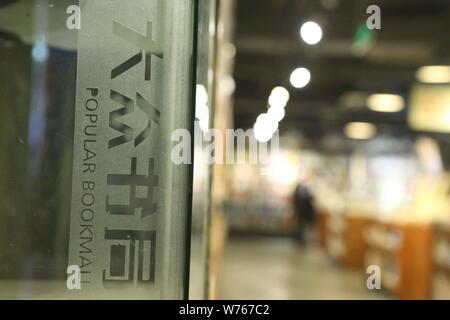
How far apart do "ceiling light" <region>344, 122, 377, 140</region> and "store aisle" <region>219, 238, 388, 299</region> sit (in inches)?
156

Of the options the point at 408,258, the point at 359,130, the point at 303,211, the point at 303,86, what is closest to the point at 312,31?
the point at 303,86

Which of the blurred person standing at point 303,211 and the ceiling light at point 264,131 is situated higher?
the ceiling light at point 264,131

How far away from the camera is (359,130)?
51.7 feet

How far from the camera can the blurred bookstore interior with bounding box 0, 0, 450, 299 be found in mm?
1643

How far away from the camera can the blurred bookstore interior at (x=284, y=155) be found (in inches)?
64.7

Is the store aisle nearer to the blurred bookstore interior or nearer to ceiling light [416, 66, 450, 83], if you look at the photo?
the blurred bookstore interior

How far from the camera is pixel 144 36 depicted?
5.25 feet

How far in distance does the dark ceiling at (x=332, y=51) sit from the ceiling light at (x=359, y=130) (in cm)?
126

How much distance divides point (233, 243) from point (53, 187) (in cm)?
1217

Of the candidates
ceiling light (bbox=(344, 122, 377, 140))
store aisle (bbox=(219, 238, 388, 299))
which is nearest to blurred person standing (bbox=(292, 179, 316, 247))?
store aisle (bbox=(219, 238, 388, 299))

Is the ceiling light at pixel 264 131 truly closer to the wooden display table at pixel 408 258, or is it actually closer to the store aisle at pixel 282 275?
the store aisle at pixel 282 275

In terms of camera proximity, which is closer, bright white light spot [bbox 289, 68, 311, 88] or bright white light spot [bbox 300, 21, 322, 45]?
bright white light spot [bbox 300, 21, 322, 45]

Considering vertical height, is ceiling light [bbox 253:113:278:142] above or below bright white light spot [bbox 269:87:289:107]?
below

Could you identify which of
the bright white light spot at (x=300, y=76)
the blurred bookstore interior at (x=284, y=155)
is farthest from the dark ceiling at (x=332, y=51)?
the bright white light spot at (x=300, y=76)
